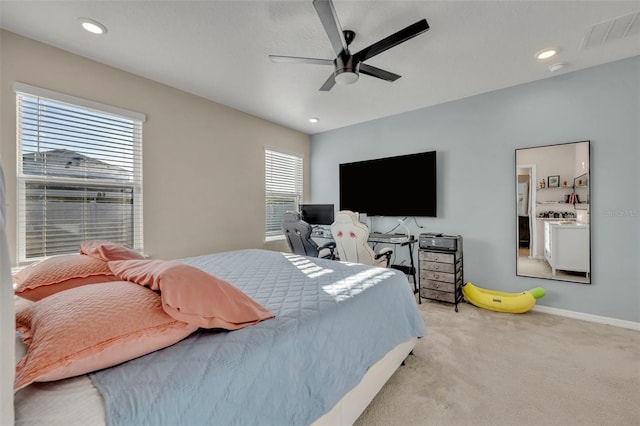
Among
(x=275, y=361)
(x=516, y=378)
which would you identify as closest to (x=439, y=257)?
(x=516, y=378)

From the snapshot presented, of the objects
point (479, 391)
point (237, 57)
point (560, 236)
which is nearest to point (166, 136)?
point (237, 57)

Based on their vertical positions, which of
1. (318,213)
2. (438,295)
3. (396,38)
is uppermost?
(396,38)

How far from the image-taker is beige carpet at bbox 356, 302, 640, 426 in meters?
1.56

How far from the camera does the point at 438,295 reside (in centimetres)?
332

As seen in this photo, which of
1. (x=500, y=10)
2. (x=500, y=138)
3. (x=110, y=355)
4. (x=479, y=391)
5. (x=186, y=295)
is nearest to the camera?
(x=110, y=355)

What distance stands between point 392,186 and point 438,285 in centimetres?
155

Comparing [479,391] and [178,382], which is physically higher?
[178,382]

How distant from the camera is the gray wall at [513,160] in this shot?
8.70 feet

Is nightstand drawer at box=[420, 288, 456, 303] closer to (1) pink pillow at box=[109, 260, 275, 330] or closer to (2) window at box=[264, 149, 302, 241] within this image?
(2) window at box=[264, 149, 302, 241]

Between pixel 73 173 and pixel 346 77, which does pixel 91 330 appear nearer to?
pixel 346 77

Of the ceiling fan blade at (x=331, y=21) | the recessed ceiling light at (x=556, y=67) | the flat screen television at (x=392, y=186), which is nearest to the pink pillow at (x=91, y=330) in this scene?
the ceiling fan blade at (x=331, y=21)

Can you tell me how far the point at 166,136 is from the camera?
10.1 ft

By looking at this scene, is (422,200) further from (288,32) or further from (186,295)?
(186,295)

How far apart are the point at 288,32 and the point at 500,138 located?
2.78m
